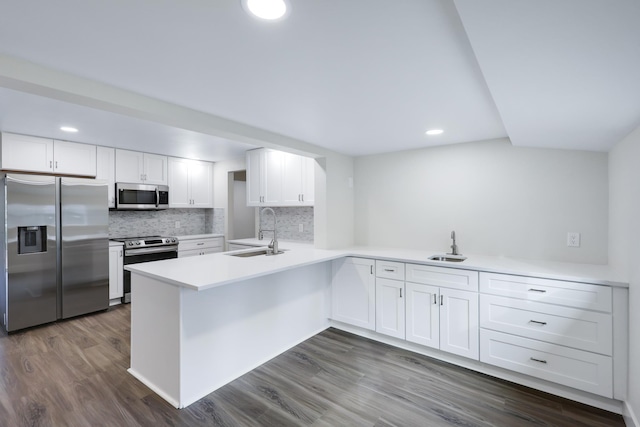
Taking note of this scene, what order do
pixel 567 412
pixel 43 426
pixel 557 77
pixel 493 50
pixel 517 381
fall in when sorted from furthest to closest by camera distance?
pixel 517 381, pixel 567 412, pixel 43 426, pixel 557 77, pixel 493 50

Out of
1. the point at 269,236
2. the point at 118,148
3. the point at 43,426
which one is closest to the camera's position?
the point at 43,426

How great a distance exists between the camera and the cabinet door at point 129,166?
429 centimetres

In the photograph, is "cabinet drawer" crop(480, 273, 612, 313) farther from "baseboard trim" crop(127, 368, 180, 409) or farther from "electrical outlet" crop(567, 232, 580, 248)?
"baseboard trim" crop(127, 368, 180, 409)

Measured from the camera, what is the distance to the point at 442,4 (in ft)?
3.40

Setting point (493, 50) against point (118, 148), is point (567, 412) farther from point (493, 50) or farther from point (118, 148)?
point (118, 148)

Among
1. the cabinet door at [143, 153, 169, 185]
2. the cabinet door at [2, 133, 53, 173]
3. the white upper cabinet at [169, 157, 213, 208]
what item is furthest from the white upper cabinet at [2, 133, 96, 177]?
the white upper cabinet at [169, 157, 213, 208]

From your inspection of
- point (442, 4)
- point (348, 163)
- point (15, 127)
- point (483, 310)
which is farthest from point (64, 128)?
point (483, 310)

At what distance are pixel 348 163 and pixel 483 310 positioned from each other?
2182 mm

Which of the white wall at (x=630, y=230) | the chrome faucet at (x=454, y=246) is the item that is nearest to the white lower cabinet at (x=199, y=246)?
the chrome faucet at (x=454, y=246)

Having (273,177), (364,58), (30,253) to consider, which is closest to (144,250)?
(30,253)

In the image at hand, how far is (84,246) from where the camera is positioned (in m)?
3.75

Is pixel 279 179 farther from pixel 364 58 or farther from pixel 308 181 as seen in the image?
pixel 364 58

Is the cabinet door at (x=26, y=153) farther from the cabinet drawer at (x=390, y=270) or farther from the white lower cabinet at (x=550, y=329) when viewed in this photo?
the white lower cabinet at (x=550, y=329)

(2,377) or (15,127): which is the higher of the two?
(15,127)
